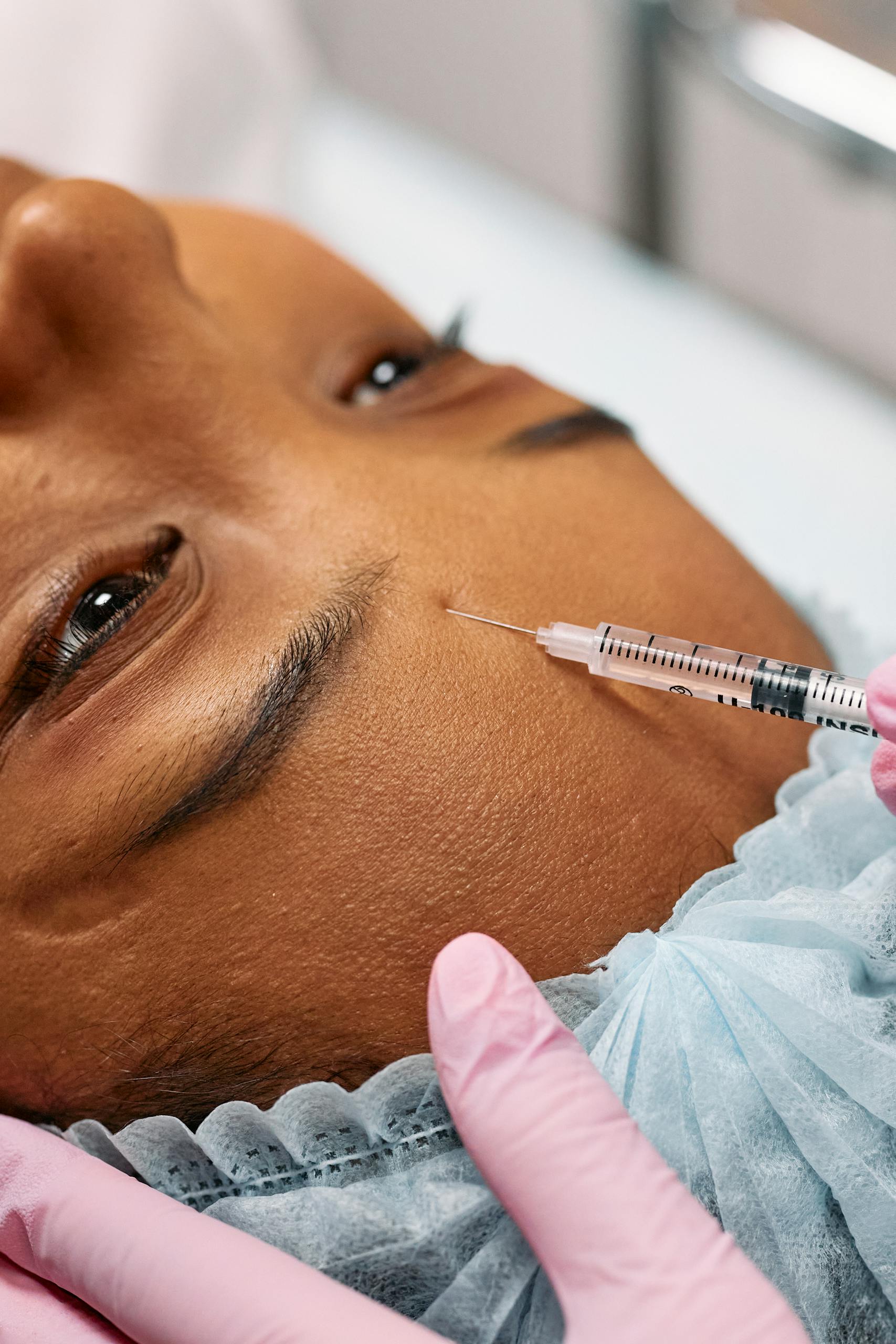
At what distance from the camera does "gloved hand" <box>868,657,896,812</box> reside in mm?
777

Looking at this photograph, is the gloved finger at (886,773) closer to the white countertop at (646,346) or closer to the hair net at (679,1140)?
the hair net at (679,1140)

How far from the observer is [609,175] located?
2096mm

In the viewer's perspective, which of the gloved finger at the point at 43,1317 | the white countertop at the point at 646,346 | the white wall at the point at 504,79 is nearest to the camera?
the gloved finger at the point at 43,1317

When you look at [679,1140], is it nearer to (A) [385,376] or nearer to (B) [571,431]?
(B) [571,431]

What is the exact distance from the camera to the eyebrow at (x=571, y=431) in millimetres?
1005

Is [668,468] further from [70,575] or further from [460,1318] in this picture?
[460,1318]

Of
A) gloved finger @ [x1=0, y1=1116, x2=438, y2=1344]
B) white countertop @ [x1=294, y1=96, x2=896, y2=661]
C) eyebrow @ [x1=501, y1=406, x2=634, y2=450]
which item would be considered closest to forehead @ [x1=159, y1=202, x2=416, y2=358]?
eyebrow @ [x1=501, y1=406, x2=634, y2=450]

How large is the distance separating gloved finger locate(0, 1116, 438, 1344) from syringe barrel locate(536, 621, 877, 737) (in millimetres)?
447

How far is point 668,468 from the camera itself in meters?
1.55

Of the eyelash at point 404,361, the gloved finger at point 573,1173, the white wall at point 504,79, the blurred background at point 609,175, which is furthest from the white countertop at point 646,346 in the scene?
the gloved finger at point 573,1173

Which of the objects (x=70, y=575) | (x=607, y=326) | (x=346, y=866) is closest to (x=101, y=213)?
(x=70, y=575)

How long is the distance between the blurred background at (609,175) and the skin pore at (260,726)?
0.59 m

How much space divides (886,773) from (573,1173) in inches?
13.4

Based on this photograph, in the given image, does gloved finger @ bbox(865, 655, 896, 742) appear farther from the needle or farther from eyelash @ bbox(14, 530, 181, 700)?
eyelash @ bbox(14, 530, 181, 700)
